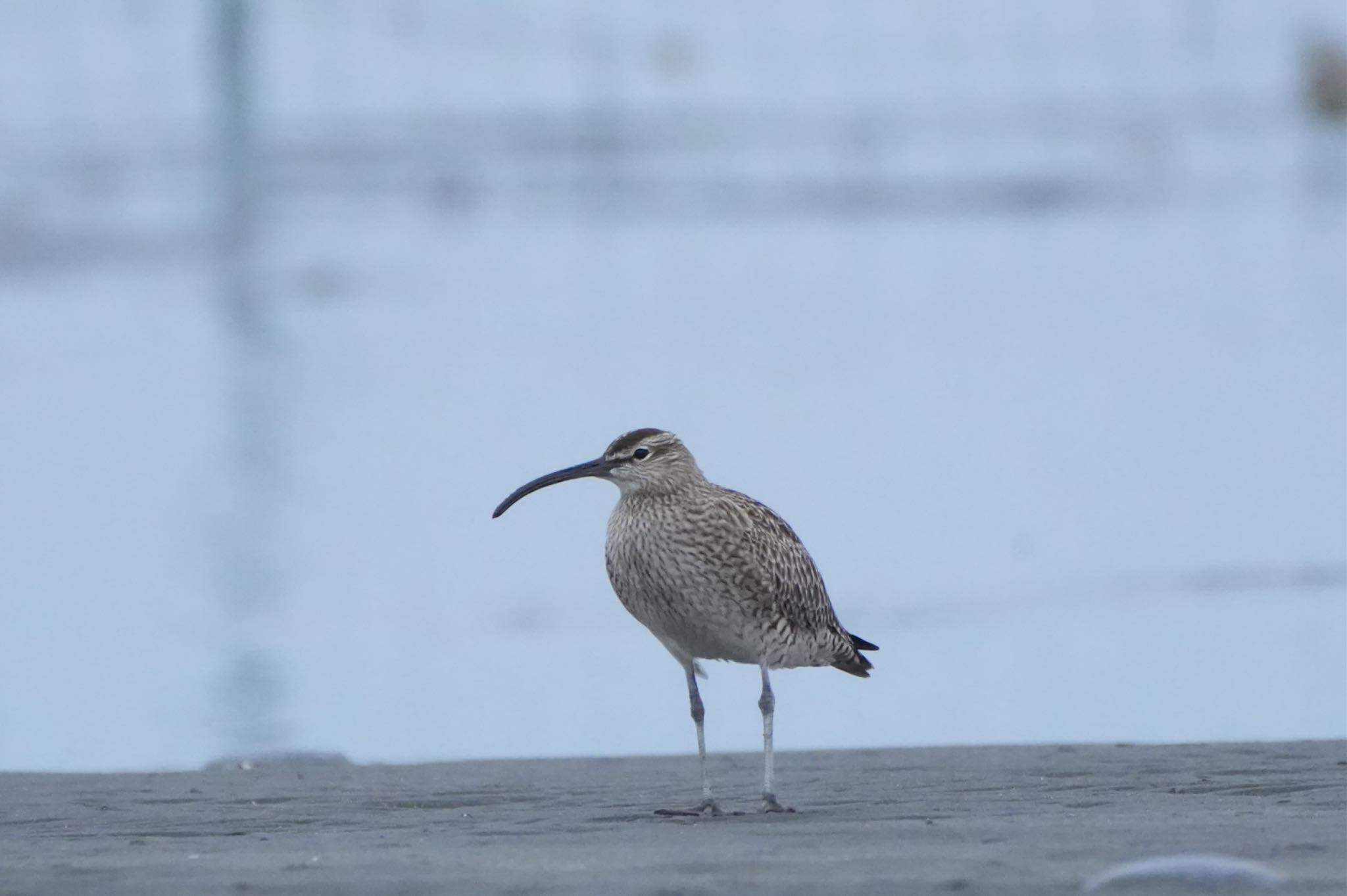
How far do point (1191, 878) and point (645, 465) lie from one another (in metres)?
2.70

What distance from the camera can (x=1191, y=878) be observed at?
476cm

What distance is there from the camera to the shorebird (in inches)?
269

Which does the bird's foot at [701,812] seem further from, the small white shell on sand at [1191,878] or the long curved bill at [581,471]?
the small white shell on sand at [1191,878]

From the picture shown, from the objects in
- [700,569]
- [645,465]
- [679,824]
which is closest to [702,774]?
[679,824]

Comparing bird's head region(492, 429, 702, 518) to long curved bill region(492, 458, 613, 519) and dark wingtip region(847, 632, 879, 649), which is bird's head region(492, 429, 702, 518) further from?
dark wingtip region(847, 632, 879, 649)

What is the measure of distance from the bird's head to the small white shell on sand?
8.20 ft

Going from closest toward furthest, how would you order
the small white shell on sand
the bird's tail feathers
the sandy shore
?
1. the small white shell on sand
2. the sandy shore
3. the bird's tail feathers

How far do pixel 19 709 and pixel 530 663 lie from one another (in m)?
3.35

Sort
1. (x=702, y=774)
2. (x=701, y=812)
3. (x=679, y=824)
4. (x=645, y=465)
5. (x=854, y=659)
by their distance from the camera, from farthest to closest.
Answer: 1. (x=854, y=659)
2. (x=645, y=465)
3. (x=702, y=774)
4. (x=701, y=812)
5. (x=679, y=824)

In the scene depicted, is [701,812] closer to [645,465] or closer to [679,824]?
[679,824]

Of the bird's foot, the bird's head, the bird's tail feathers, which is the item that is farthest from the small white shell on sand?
the bird's tail feathers

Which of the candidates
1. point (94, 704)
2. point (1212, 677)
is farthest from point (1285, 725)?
point (94, 704)

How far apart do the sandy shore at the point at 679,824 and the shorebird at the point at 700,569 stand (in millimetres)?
475

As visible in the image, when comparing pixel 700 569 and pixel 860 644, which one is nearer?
pixel 700 569
